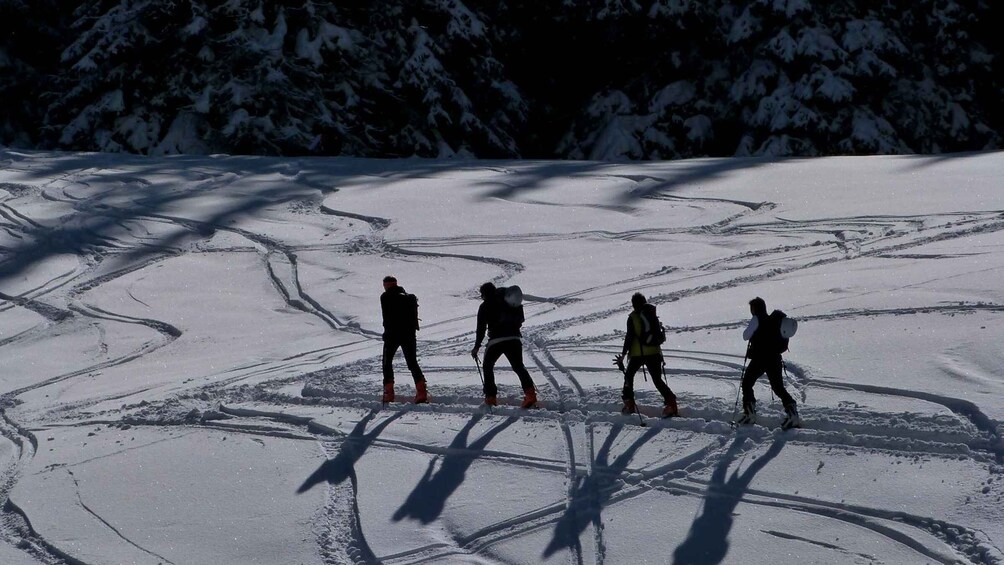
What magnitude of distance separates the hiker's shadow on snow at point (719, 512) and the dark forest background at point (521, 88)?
21.8 metres

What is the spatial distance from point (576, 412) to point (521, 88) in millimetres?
25326

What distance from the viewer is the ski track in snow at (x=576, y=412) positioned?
7371 millimetres

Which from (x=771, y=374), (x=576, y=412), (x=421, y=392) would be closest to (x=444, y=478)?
(x=576, y=412)

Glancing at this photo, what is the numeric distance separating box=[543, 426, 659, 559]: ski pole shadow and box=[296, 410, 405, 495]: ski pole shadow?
178 centimetres

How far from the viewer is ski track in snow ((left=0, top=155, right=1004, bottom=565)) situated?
737cm

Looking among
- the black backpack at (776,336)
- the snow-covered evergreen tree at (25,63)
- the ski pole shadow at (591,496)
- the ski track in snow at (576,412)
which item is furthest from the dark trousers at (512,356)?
the snow-covered evergreen tree at (25,63)

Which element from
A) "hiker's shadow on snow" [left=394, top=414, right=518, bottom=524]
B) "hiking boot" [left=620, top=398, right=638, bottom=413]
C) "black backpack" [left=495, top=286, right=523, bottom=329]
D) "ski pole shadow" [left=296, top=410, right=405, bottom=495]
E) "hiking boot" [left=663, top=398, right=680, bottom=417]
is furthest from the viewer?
"black backpack" [left=495, top=286, right=523, bottom=329]

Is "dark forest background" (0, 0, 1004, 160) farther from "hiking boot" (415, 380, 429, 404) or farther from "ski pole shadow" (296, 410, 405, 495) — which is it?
"ski pole shadow" (296, 410, 405, 495)

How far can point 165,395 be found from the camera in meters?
11.8

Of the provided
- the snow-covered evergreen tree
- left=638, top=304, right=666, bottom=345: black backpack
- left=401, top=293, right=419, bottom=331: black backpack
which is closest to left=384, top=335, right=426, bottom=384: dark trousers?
left=401, top=293, right=419, bottom=331: black backpack

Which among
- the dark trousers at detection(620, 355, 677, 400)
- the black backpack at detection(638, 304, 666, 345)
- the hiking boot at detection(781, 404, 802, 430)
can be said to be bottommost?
the hiking boot at detection(781, 404, 802, 430)

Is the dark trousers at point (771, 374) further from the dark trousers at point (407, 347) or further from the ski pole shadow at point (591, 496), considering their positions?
the dark trousers at point (407, 347)

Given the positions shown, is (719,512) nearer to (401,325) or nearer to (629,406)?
(629,406)

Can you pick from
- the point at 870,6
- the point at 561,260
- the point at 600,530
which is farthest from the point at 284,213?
the point at 870,6
